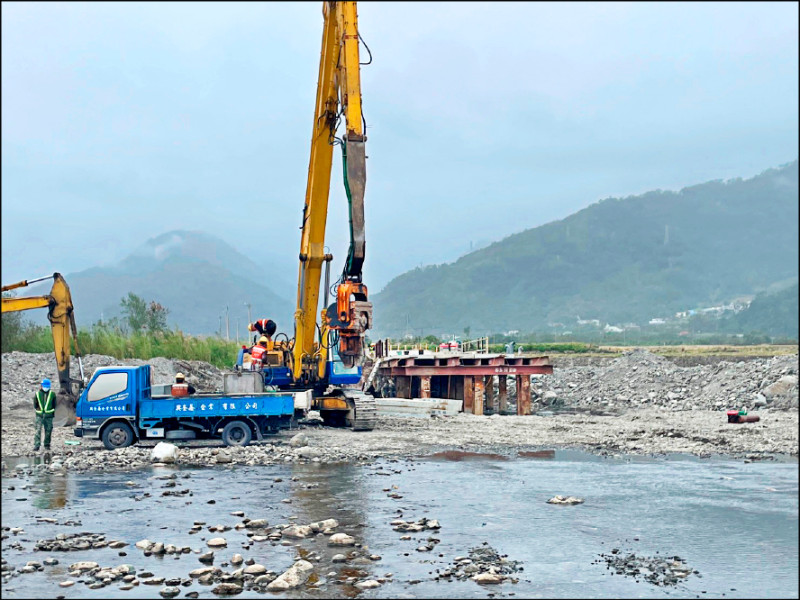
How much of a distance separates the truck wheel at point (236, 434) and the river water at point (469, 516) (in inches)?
120

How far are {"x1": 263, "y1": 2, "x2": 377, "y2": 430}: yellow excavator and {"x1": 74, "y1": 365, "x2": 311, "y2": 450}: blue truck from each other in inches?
144

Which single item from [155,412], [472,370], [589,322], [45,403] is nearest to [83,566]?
[45,403]

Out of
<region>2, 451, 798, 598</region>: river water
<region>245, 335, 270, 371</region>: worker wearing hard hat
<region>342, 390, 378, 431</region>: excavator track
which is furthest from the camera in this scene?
<region>342, 390, 378, 431</region>: excavator track

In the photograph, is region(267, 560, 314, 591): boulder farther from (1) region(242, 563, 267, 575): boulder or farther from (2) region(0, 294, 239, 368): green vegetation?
(2) region(0, 294, 239, 368): green vegetation

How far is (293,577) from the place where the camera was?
11133mm

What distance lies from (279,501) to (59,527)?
3947mm

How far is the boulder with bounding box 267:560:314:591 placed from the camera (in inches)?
431

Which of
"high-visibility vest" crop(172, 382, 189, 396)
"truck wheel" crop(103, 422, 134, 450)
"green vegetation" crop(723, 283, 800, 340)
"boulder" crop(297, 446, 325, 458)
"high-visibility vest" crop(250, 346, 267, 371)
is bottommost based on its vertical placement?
"boulder" crop(297, 446, 325, 458)

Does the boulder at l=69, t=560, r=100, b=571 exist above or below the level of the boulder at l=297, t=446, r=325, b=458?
below

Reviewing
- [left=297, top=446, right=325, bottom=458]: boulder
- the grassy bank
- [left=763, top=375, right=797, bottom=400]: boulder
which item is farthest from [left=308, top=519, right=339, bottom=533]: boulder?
the grassy bank

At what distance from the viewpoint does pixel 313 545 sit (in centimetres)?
1319

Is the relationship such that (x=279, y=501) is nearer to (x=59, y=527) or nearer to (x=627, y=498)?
(x=59, y=527)

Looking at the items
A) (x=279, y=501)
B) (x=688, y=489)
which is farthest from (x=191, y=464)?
(x=688, y=489)

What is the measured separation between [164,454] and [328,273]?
8.70m
